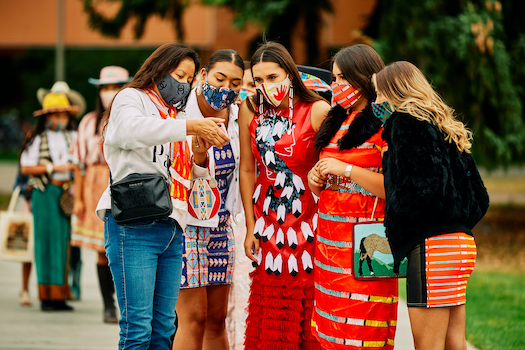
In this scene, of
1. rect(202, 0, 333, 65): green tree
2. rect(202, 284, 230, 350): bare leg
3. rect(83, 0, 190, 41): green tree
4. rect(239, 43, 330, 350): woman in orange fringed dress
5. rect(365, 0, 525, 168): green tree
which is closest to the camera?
rect(239, 43, 330, 350): woman in orange fringed dress

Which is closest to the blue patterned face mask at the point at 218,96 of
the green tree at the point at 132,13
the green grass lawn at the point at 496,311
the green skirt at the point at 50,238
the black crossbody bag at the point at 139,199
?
the black crossbody bag at the point at 139,199

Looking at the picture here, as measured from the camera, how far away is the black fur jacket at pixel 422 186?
295 centimetres

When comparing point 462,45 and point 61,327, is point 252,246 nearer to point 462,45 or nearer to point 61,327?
point 61,327

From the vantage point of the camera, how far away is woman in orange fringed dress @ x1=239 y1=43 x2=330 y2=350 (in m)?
3.73

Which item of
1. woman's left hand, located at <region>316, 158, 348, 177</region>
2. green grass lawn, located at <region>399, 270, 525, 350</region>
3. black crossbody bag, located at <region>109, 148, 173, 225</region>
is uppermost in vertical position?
woman's left hand, located at <region>316, 158, 348, 177</region>

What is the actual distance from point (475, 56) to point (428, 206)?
7717 millimetres

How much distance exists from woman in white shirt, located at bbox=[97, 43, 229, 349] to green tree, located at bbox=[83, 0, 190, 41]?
10058 mm

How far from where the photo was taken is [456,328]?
317 cm

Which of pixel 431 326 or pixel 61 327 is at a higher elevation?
pixel 431 326

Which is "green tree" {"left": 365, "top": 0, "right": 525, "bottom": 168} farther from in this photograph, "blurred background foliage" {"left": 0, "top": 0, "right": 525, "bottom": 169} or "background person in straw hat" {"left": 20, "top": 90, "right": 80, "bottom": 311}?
"background person in straw hat" {"left": 20, "top": 90, "right": 80, "bottom": 311}

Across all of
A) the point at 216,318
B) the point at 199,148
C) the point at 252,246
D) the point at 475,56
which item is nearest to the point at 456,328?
the point at 252,246

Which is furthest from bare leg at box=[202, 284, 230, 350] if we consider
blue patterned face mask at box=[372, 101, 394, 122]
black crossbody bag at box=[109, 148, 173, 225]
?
blue patterned face mask at box=[372, 101, 394, 122]

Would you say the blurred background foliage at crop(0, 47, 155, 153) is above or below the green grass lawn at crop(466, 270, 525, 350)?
above

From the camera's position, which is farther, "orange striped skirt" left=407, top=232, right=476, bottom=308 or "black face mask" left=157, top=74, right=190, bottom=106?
"black face mask" left=157, top=74, right=190, bottom=106
